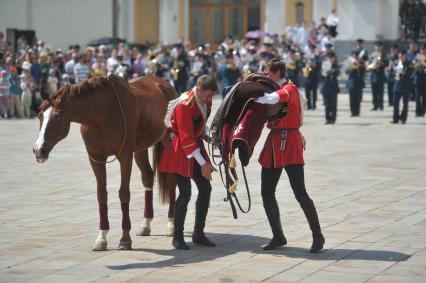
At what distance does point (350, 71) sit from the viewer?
31.0 m

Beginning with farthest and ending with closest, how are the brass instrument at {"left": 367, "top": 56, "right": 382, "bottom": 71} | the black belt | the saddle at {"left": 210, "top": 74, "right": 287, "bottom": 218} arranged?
the brass instrument at {"left": 367, "top": 56, "right": 382, "bottom": 71} → the black belt → the saddle at {"left": 210, "top": 74, "right": 287, "bottom": 218}

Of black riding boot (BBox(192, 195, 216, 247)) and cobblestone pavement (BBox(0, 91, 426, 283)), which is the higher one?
black riding boot (BBox(192, 195, 216, 247))

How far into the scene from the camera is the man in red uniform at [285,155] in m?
10.8

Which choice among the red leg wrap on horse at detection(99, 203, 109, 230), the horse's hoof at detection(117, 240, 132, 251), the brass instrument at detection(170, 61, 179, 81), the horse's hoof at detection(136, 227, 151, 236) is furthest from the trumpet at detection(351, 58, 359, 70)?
the horse's hoof at detection(117, 240, 132, 251)

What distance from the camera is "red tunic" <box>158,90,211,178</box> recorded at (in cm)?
1093

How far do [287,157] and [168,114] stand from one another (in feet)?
3.97

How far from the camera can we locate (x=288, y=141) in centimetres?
1084

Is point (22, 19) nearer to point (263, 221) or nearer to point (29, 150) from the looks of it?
point (29, 150)

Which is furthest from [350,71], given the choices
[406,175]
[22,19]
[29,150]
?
[22,19]

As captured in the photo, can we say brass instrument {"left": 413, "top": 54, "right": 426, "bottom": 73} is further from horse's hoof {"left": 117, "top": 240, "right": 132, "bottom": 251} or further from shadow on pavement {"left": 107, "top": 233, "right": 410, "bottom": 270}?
horse's hoof {"left": 117, "top": 240, "right": 132, "bottom": 251}

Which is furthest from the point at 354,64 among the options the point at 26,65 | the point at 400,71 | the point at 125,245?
the point at 125,245

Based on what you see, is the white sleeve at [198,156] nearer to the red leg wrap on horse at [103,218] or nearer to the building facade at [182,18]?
the red leg wrap on horse at [103,218]

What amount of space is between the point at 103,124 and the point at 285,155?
1.73 m

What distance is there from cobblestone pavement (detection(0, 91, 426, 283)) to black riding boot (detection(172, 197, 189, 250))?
10 cm
